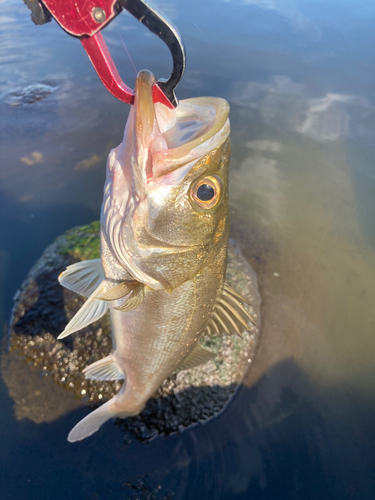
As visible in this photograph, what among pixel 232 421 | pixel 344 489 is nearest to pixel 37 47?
pixel 232 421

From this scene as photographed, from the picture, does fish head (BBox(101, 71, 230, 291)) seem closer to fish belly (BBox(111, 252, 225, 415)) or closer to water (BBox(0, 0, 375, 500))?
fish belly (BBox(111, 252, 225, 415))

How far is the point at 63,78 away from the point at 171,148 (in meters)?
6.50

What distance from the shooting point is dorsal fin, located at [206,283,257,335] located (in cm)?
199

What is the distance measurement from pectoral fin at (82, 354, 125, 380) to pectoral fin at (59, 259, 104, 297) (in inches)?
23.0

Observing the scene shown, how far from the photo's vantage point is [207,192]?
1.47 metres

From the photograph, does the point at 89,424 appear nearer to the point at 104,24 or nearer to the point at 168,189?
the point at 168,189

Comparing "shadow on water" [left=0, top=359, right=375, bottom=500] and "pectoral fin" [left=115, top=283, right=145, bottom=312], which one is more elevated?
"pectoral fin" [left=115, top=283, right=145, bottom=312]

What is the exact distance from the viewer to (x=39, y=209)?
4.04 meters

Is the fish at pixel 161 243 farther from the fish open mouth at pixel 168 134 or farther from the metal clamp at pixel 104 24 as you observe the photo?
the metal clamp at pixel 104 24

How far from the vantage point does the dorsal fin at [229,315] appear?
1986mm

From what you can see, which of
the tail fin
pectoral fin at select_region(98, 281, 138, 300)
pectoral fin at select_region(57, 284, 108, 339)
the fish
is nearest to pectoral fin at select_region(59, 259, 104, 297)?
the fish

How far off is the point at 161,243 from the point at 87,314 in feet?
2.35

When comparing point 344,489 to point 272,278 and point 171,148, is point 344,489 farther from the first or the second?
point 171,148

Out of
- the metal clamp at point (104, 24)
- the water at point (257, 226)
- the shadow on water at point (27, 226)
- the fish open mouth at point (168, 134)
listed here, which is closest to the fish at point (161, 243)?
the fish open mouth at point (168, 134)
